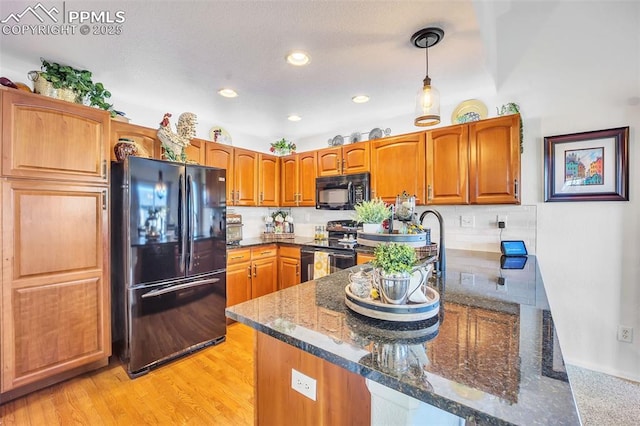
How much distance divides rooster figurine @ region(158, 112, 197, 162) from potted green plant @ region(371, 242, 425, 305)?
2367mm

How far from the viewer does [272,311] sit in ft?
3.46

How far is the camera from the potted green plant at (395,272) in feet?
2.97

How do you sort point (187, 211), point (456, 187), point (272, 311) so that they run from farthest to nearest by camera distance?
point (456, 187), point (187, 211), point (272, 311)

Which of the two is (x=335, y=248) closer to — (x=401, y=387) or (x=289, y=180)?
(x=289, y=180)

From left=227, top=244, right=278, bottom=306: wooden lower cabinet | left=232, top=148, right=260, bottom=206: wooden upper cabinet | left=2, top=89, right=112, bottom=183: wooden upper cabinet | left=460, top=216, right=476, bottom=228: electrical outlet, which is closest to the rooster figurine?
left=2, top=89, right=112, bottom=183: wooden upper cabinet

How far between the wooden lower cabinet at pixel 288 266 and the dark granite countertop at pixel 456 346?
211 centimetres

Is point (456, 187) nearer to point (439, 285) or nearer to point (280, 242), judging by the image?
point (439, 285)

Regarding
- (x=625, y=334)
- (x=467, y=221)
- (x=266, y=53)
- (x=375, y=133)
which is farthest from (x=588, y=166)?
(x=266, y=53)

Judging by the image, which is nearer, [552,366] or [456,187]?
[552,366]

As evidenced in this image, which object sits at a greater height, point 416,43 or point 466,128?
point 416,43

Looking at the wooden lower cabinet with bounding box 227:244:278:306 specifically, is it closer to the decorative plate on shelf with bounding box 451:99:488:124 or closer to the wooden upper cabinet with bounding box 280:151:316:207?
the wooden upper cabinet with bounding box 280:151:316:207

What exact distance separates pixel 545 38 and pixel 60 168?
3613 mm

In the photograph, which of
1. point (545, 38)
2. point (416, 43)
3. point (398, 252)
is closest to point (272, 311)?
point (398, 252)

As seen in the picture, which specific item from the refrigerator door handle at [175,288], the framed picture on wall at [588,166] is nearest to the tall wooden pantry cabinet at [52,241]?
the refrigerator door handle at [175,288]
